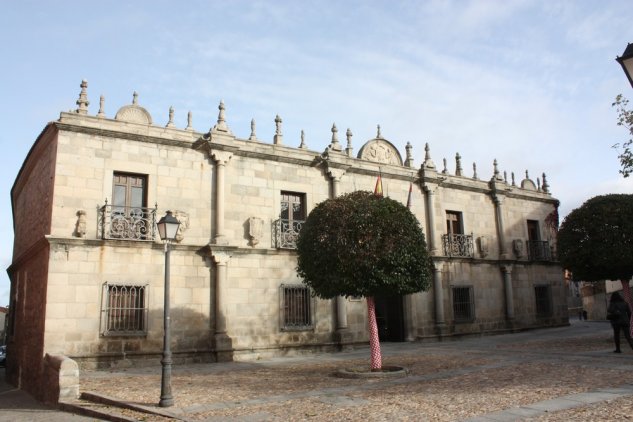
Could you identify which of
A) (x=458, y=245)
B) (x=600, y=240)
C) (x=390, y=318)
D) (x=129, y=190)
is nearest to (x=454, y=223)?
(x=458, y=245)

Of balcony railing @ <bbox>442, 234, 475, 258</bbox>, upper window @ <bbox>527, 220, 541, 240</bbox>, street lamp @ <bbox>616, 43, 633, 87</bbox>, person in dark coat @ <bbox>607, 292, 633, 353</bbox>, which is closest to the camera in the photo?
street lamp @ <bbox>616, 43, 633, 87</bbox>

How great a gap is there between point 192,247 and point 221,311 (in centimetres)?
214

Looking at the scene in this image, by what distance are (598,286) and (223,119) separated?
3078 cm

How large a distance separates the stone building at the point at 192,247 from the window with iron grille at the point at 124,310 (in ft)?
0.10

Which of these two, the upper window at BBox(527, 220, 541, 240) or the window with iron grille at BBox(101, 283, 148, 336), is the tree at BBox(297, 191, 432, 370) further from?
the upper window at BBox(527, 220, 541, 240)

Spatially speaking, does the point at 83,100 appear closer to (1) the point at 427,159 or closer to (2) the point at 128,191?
(2) the point at 128,191

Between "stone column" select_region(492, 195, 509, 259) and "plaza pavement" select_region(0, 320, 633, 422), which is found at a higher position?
"stone column" select_region(492, 195, 509, 259)

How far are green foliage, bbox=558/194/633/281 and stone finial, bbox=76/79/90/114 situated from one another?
15169 millimetres

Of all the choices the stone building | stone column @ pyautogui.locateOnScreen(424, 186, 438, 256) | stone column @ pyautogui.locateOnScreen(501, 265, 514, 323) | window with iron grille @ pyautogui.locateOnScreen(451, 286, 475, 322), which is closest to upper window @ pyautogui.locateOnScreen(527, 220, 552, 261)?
stone column @ pyautogui.locateOnScreen(501, 265, 514, 323)

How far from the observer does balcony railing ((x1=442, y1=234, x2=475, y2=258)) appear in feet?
70.8

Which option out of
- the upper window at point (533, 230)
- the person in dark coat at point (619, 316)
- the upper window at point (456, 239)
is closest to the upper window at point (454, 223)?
the upper window at point (456, 239)

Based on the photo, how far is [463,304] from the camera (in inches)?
852

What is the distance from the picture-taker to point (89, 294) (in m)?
14.4

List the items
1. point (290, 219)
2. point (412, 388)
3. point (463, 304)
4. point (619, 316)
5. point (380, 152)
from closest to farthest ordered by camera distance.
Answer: point (412, 388) < point (619, 316) < point (290, 219) < point (380, 152) < point (463, 304)
